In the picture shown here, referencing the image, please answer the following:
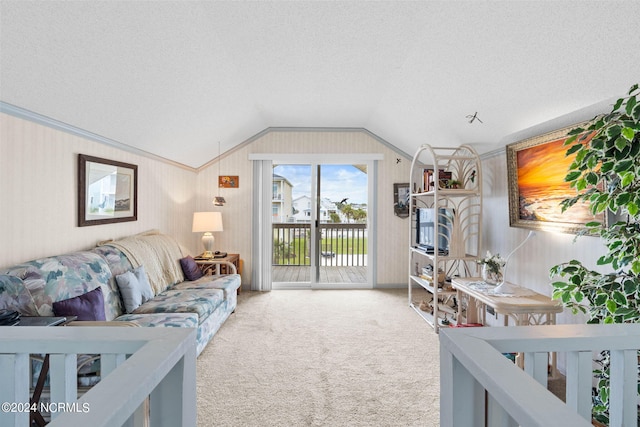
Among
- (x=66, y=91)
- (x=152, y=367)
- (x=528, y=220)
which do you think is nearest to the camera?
(x=152, y=367)

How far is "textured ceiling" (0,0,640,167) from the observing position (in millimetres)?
1696

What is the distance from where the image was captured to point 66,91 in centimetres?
215

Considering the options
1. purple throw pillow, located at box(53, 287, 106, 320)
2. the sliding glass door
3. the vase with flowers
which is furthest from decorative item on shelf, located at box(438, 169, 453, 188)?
purple throw pillow, located at box(53, 287, 106, 320)

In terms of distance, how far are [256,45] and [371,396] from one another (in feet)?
8.99

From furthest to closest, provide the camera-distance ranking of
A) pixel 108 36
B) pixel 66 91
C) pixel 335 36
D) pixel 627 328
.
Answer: pixel 335 36, pixel 66 91, pixel 108 36, pixel 627 328

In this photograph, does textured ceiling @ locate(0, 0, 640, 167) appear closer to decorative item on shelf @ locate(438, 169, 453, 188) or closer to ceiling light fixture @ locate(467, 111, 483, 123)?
ceiling light fixture @ locate(467, 111, 483, 123)

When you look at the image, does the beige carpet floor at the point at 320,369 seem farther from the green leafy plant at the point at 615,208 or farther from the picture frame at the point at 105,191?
the picture frame at the point at 105,191

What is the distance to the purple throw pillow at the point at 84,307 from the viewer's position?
194cm

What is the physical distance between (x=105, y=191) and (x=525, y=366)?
11.1 ft

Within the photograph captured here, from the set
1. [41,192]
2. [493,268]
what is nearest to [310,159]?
[493,268]

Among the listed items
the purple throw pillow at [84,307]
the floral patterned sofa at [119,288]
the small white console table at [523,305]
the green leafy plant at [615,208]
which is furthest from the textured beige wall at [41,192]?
the small white console table at [523,305]

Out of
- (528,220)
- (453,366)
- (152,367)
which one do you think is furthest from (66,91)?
(528,220)

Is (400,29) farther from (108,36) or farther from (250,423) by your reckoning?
(250,423)

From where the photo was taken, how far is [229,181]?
16.4 ft
